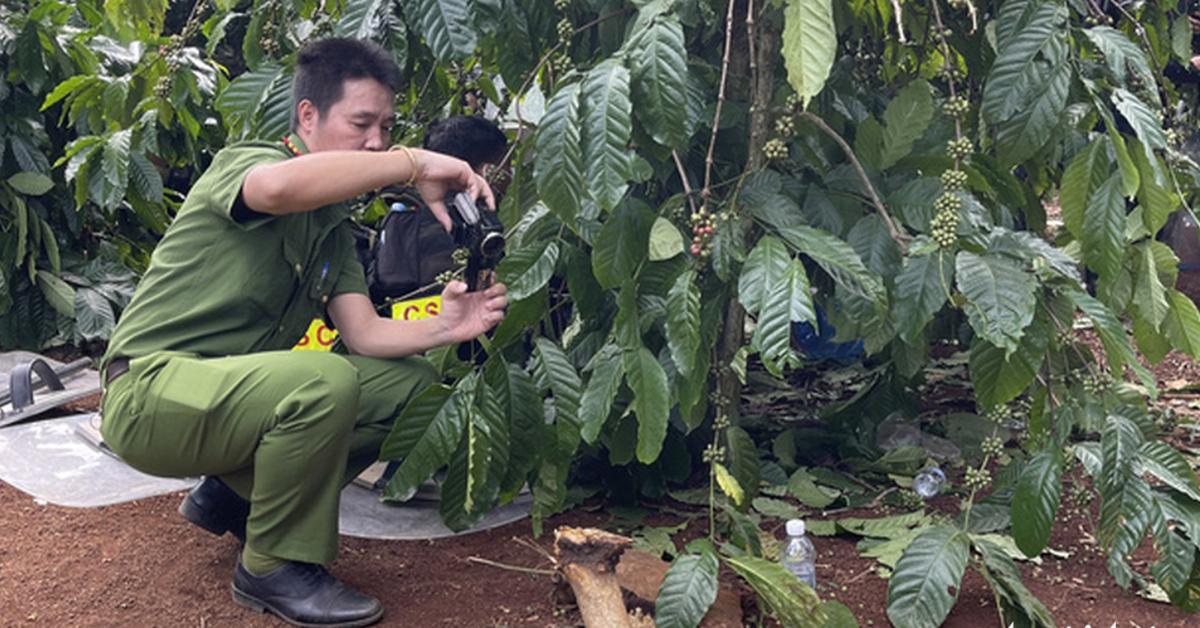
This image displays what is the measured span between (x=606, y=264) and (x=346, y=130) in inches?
23.4

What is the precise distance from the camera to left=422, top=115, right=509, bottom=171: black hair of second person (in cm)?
356

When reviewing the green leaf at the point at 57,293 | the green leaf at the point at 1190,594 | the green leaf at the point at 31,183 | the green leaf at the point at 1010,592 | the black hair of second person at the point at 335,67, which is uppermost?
the black hair of second person at the point at 335,67

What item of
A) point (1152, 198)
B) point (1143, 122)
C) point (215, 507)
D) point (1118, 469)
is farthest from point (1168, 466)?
point (215, 507)

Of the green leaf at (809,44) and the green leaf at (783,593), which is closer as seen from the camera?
the green leaf at (809,44)

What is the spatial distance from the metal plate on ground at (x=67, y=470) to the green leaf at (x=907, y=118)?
1.94 meters

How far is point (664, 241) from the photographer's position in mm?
2295

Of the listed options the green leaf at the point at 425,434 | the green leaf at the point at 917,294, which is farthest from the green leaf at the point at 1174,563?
the green leaf at the point at 425,434

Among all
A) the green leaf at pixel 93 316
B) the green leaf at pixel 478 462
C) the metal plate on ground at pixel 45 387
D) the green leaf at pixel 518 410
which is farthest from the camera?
the green leaf at pixel 93 316

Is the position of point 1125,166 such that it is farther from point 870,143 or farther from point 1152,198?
point 870,143

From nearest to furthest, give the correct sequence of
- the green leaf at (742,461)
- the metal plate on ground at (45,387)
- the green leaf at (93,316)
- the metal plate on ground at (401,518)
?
the green leaf at (742,461) < the metal plate on ground at (401,518) < the metal plate on ground at (45,387) < the green leaf at (93,316)

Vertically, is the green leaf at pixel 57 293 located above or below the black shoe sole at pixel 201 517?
below

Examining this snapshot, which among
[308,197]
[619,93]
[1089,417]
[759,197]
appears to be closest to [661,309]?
[759,197]

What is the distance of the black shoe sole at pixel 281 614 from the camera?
2434mm

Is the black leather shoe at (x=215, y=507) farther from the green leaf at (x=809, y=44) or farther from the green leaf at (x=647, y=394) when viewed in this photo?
the green leaf at (x=809, y=44)
